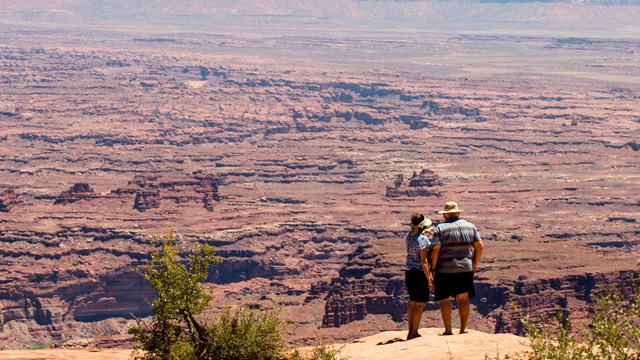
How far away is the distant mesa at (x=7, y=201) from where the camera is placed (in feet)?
377

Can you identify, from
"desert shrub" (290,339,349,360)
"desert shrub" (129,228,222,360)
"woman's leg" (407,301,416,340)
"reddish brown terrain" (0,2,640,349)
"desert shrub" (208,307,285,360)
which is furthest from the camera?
"reddish brown terrain" (0,2,640,349)

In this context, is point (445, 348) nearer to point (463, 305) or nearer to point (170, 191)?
point (463, 305)

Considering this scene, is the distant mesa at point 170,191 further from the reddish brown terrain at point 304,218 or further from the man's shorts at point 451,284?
the man's shorts at point 451,284

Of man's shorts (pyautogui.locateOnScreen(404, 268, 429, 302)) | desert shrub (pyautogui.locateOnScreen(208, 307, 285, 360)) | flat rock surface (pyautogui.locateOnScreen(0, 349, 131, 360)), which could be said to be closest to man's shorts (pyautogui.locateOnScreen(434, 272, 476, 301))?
man's shorts (pyautogui.locateOnScreen(404, 268, 429, 302))

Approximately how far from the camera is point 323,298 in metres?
76.3

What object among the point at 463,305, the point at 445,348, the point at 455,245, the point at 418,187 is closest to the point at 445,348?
the point at 445,348

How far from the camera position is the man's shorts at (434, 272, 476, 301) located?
25250 mm

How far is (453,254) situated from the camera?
25.1 meters

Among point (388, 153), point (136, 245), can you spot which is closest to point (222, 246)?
point (136, 245)

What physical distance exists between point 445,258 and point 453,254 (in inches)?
6.1

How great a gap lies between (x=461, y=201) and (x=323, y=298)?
211ft

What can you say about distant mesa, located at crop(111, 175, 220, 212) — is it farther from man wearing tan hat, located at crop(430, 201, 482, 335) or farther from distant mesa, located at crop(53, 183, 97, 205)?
man wearing tan hat, located at crop(430, 201, 482, 335)

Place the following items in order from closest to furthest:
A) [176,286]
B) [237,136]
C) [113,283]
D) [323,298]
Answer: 1. [176,286]
2. [323,298]
3. [113,283]
4. [237,136]

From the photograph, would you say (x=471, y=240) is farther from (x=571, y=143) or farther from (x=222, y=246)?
(x=571, y=143)
